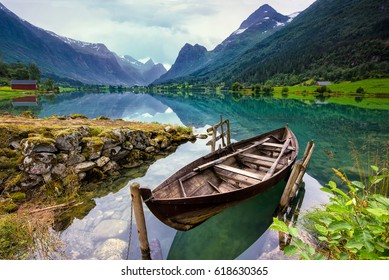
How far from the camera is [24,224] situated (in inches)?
247

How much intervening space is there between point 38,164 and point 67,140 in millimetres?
1754

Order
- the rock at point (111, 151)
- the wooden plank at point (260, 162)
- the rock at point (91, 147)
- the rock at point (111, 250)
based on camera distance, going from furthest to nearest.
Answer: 1. the rock at point (111, 151)
2. the rock at point (91, 147)
3. the wooden plank at point (260, 162)
4. the rock at point (111, 250)

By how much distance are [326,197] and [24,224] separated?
10966 mm

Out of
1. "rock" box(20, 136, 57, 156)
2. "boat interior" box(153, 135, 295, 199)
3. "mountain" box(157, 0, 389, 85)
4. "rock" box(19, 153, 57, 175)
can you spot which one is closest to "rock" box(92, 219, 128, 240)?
"boat interior" box(153, 135, 295, 199)

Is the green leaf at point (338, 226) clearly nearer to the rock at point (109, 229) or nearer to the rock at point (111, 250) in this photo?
the rock at point (111, 250)

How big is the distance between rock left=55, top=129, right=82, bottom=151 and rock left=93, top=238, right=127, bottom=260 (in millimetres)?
5798

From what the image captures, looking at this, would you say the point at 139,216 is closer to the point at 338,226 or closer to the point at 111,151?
the point at 338,226

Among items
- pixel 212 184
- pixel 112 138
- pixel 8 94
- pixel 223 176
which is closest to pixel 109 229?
pixel 212 184

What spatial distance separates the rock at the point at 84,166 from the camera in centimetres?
1008

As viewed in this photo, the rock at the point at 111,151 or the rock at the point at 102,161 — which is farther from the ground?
the rock at the point at 111,151

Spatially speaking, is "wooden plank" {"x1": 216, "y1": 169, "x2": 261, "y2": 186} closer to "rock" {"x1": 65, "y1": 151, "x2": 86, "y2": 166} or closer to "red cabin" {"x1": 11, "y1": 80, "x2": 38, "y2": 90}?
"rock" {"x1": 65, "y1": 151, "x2": 86, "y2": 166}

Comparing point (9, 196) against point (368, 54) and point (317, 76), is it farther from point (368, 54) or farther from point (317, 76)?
point (368, 54)

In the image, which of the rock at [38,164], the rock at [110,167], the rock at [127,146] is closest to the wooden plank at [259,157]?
the rock at [110,167]

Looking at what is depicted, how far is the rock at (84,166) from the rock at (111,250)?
4.73 metres
